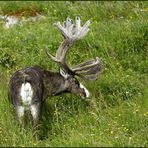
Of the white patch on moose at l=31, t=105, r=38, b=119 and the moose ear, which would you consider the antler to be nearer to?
the moose ear

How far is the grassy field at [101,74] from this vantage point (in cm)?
861

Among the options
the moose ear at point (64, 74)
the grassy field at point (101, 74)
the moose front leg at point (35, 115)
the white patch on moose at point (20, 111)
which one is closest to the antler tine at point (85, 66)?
the moose ear at point (64, 74)

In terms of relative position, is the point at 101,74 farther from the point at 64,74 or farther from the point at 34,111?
the point at 34,111

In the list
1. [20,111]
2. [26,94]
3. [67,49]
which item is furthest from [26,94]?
[67,49]

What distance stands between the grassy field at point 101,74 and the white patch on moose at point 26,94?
43 centimetres

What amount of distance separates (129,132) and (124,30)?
4.17 meters

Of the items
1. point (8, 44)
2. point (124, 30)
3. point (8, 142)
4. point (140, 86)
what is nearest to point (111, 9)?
point (124, 30)

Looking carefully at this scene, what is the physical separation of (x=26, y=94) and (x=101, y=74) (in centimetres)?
242

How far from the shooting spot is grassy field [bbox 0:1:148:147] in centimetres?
861

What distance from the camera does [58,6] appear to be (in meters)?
14.5

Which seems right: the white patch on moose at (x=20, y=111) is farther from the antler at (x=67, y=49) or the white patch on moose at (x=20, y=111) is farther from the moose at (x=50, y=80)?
the antler at (x=67, y=49)

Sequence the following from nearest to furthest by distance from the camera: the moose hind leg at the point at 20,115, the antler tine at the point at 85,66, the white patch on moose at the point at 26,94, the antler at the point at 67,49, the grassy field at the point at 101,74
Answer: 1. the grassy field at the point at 101,74
2. the white patch on moose at the point at 26,94
3. the moose hind leg at the point at 20,115
4. the antler at the point at 67,49
5. the antler tine at the point at 85,66

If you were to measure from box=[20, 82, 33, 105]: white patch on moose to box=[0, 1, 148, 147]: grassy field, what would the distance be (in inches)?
16.9

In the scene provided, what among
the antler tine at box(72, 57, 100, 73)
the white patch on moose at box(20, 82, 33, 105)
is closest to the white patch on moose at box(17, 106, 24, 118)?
the white patch on moose at box(20, 82, 33, 105)
